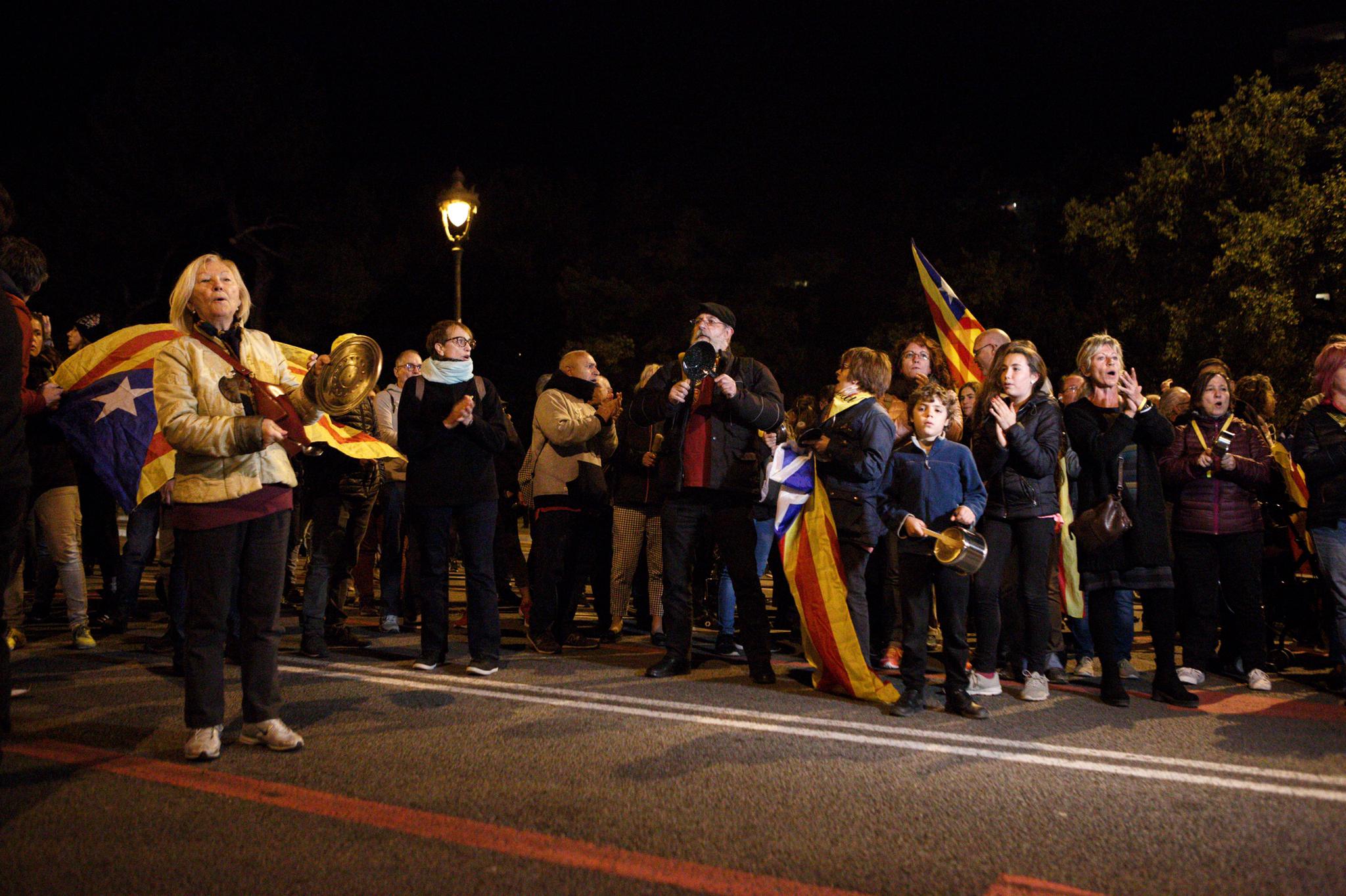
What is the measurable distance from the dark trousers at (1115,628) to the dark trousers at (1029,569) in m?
0.32

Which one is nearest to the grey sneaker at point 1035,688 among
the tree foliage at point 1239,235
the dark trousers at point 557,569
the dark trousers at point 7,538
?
the dark trousers at point 557,569

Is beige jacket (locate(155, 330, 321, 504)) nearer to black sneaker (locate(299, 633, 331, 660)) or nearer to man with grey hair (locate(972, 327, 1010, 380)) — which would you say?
black sneaker (locate(299, 633, 331, 660))

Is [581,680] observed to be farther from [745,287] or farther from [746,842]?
[745,287]

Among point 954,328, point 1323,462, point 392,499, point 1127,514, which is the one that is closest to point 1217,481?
point 1323,462

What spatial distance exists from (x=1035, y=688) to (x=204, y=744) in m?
4.63

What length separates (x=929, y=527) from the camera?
6199 mm

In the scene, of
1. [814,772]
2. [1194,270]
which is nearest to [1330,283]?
[1194,270]

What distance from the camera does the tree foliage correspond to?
63.5ft

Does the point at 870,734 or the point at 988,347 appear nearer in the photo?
the point at 870,734

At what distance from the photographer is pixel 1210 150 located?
2116cm

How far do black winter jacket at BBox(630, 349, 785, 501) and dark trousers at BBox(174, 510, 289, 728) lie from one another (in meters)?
2.56

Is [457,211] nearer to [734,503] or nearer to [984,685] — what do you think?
[734,503]

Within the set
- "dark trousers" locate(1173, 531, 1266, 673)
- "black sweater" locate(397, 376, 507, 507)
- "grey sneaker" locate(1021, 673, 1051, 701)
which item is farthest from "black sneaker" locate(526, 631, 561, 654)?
"dark trousers" locate(1173, 531, 1266, 673)

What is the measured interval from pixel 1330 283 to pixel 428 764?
20537mm
